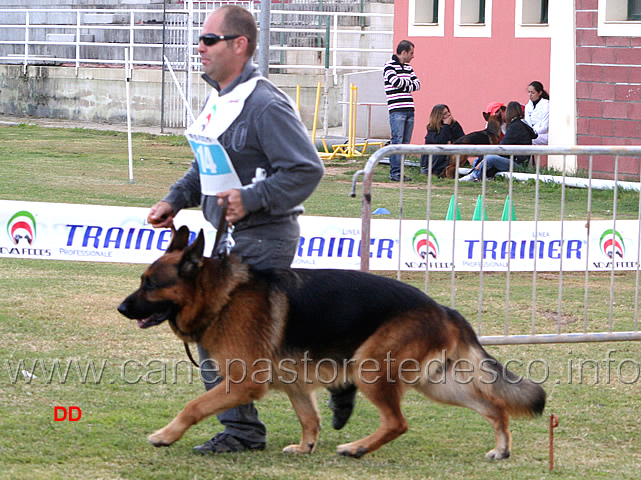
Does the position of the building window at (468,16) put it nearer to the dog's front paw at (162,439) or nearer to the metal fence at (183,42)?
the metal fence at (183,42)

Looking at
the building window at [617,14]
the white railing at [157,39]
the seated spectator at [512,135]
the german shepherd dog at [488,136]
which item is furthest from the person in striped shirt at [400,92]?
the white railing at [157,39]

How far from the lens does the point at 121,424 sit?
527 cm

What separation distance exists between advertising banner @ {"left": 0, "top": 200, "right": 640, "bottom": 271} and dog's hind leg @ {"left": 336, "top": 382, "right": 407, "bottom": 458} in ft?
13.0

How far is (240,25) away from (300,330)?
1.42 metres

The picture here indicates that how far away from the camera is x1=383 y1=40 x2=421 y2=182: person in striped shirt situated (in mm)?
16719

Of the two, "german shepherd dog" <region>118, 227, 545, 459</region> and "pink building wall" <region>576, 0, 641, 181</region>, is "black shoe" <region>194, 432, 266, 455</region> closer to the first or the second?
"german shepherd dog" <region>118, 227, 545, 459</region>

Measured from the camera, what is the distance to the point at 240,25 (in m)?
4.66

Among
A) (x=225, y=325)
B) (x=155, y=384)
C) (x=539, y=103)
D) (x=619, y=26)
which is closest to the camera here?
(x=225, y=325)

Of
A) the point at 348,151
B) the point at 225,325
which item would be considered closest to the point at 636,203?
the point at 348,151

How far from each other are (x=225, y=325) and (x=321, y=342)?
1.46 feet

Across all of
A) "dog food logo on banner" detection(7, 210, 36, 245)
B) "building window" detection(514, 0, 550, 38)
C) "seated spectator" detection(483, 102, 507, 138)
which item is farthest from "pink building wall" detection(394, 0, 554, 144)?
"dog food logo on banner" detection(7, 210, 36, 245)

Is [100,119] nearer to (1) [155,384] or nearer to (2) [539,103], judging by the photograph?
(2) [539,103]

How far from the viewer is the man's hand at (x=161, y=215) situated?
490 cm

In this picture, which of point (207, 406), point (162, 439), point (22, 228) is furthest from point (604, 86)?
point (162, 439)
